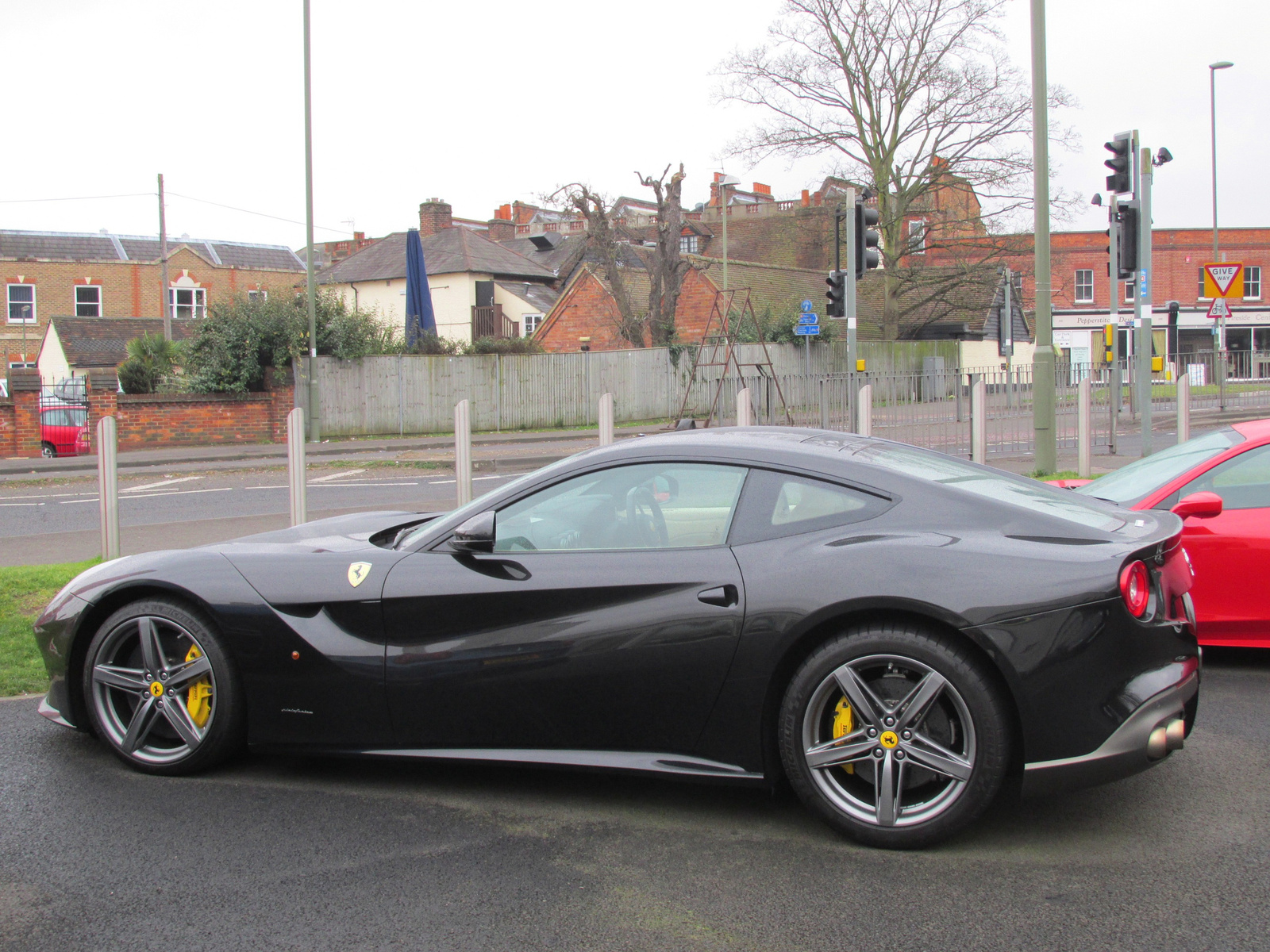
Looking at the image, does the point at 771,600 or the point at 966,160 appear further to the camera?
the point at 966,160

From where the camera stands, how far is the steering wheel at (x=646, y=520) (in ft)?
12.7

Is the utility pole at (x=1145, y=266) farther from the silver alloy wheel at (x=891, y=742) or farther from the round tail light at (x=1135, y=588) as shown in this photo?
the silver alloy wheel at (x=891, y=742)

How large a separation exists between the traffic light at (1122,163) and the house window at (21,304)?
48266mm

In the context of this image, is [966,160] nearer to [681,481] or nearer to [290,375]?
[290,375]

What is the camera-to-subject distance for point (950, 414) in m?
16.5

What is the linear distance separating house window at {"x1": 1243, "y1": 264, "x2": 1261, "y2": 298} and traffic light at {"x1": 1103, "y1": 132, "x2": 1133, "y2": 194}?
46.8m

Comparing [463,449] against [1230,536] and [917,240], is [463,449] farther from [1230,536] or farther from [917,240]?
[917,240]

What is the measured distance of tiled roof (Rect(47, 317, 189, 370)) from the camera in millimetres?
44312

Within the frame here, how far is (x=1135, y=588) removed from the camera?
11.3 ft

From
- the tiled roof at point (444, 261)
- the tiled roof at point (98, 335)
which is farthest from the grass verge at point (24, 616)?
the tiled roof at point (444, 261)

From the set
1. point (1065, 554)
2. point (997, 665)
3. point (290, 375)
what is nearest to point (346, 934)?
point (997, 665)

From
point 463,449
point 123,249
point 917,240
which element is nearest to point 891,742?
point 463,449

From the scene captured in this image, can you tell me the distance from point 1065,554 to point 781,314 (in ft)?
118

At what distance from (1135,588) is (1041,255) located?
9.84 meters
